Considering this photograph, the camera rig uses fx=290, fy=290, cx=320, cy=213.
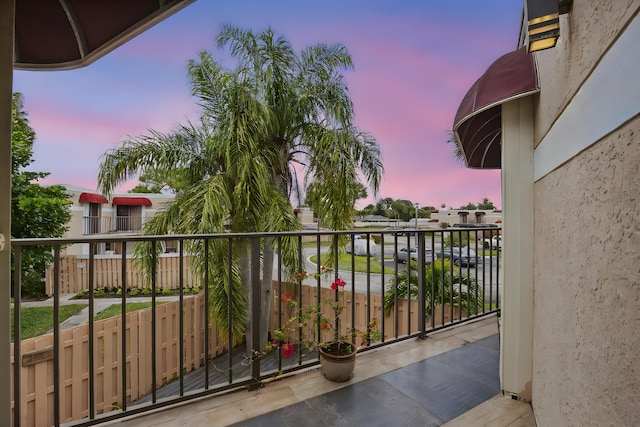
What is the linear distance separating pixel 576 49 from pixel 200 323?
6804 millimetres

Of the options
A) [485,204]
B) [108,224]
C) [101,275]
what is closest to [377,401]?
[101,275]

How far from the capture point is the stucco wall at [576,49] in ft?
2.43

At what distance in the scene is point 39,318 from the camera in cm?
841

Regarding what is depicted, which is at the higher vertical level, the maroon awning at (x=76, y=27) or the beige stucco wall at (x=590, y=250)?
the maroon awning at (x=76, y=27)

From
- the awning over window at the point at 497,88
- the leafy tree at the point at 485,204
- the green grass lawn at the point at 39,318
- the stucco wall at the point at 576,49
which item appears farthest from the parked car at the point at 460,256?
the leafy tree at the point at 485,204

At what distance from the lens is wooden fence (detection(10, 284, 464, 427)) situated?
3498 mm

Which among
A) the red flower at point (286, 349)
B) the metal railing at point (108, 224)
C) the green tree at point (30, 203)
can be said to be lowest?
the red flower at point (286, 349)

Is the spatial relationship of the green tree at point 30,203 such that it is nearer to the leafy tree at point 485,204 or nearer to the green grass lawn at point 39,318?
the green grass lawn at point 39,318

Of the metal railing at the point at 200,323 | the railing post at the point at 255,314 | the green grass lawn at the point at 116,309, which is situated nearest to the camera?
the metal railing at the point at 200,323

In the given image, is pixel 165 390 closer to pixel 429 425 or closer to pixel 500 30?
pixel 429 425

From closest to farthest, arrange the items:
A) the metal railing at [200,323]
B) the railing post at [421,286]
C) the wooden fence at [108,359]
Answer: the metal railing at [200,323]
the railing post at [421,286]
the wooden fence at [108,359]

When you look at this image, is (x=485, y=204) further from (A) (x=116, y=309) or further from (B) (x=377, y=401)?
(B) (x=377, y=401)

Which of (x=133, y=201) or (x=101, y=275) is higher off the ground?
(x=133, y=201)

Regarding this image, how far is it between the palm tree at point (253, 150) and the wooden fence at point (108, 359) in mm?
1243
